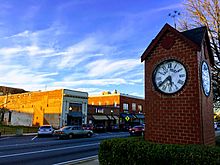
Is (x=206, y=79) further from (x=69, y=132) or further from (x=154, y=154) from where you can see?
(x=69, y=132)

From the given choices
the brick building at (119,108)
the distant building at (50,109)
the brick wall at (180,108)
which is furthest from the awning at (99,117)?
the brick wall at (180,108)

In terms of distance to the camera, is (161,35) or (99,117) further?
(99,117)

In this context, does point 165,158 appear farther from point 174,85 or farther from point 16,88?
point 16,88

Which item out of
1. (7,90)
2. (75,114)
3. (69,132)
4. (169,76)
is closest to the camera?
(169,76)

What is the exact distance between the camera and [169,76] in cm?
624

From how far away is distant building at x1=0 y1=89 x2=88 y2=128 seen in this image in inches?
1601

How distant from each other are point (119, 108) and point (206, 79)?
45169 mm

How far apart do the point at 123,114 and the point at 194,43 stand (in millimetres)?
46595

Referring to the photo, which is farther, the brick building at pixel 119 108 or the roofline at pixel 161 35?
the brick building at pixel 119 108

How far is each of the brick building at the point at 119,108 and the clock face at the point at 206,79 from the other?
3907 cm

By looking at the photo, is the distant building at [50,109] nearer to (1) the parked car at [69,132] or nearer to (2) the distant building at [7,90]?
(1) the parked car at [69,132]

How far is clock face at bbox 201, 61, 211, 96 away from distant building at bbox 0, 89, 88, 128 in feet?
116

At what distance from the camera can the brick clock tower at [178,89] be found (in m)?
5.70

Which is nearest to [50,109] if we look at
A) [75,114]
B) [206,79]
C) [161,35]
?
[75,114]
